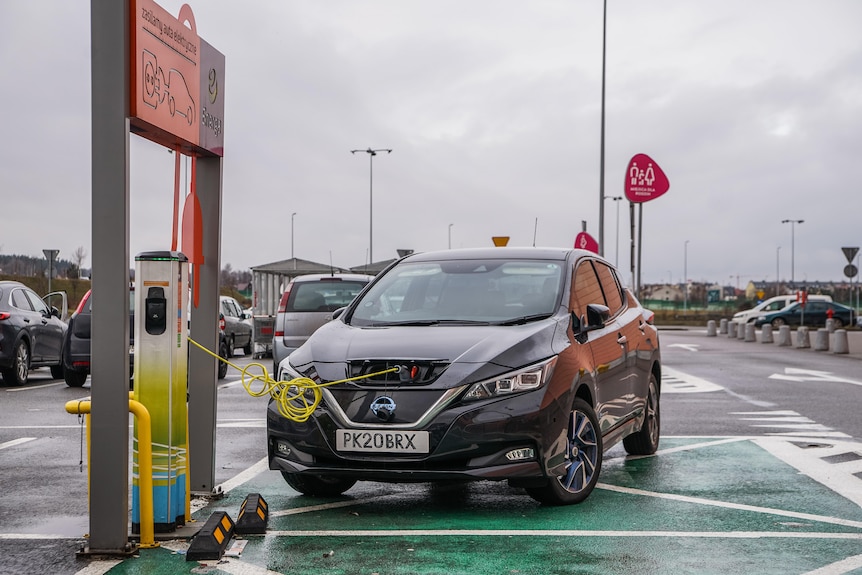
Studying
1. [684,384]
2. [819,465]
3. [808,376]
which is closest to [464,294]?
[819,465]

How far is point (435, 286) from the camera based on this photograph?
26.8 feet

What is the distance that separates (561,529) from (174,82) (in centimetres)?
332

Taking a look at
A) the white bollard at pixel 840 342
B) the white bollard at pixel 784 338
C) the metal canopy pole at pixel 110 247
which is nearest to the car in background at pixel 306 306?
the metal canopy pole at pixel 110 247

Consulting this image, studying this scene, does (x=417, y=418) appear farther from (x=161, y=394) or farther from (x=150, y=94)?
(x=150, y=94)

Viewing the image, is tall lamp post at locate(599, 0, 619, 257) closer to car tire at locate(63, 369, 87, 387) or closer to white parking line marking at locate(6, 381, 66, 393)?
white parking line marking at locate(6, 381, 66, 393)

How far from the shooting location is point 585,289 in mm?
8305

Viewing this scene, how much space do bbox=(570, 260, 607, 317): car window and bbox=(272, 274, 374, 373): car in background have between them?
367 inches

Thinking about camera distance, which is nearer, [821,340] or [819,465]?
[819,465]

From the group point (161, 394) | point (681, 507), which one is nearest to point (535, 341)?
point (681, 507)

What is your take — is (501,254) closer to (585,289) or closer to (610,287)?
(585,289)

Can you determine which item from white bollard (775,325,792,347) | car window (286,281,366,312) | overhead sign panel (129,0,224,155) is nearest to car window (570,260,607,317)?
overhead sign panel (129,0,224,155)

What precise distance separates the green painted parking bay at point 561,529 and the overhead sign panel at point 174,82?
2.25 m

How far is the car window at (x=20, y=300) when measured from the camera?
1853 centimetres

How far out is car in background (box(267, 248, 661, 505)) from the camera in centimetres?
658
